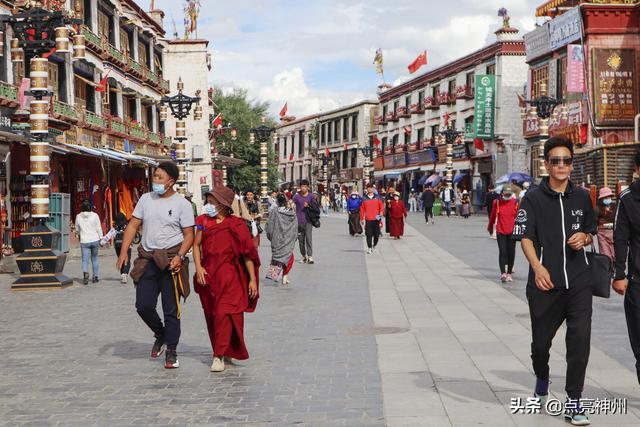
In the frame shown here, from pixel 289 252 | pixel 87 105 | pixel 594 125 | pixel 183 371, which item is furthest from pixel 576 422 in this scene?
pixel 594 125

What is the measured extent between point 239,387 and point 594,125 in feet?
95.3

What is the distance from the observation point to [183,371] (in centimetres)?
715

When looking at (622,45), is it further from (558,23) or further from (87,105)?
(87,105)

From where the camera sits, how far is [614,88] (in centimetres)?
3288

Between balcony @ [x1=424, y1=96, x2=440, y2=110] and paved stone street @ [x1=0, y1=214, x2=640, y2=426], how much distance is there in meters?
43.0

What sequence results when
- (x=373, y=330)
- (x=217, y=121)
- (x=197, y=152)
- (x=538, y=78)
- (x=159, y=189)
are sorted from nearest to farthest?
(x=159, y=189) < (x=373, y=330) < (x=538, y=78) < (x=197, y=152) < (x=217, y=121)

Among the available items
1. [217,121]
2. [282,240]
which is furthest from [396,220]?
[217,121]

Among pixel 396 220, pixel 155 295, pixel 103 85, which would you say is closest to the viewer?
pixel 155 295

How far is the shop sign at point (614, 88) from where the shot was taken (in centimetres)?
3288

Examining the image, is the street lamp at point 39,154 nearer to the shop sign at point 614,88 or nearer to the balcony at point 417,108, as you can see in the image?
the shop sign at point 614,88

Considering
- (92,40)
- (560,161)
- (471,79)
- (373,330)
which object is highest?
(471,79)

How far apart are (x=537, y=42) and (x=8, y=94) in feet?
85.6

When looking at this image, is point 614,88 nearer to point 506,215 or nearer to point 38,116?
point 506,215

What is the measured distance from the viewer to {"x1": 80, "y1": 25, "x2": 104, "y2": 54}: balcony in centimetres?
2706
